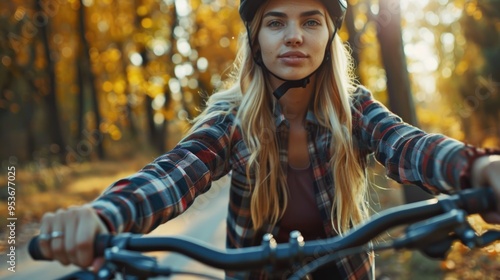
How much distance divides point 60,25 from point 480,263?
60.6ft

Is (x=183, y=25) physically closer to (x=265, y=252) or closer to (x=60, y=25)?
(x=60, y=25)

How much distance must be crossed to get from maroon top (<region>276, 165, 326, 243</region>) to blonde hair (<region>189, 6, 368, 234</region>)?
0.04m

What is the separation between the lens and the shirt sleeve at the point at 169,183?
1870mm

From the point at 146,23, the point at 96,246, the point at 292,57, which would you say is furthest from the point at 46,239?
the point at 146,23

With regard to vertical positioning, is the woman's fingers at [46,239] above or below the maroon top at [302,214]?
above

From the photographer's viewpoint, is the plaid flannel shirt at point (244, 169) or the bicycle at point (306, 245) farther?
the plaid flannel shirt at point (244, 169)

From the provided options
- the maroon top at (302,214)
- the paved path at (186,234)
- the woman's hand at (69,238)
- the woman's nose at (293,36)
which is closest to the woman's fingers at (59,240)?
the woman's hand at (69,238)

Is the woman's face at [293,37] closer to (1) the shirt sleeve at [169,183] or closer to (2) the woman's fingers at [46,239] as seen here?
(1) the shirt sleeve at [169,183]

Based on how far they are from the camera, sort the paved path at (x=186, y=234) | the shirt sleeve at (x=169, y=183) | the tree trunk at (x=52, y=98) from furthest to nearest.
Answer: the tree trunk at (x=52, y=98), the paved path at (x=186, y=234), the shirt sleeve at (x=169, y=183)

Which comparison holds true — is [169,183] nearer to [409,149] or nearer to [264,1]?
[409,149]

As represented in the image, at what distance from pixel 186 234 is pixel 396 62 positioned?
444 cm

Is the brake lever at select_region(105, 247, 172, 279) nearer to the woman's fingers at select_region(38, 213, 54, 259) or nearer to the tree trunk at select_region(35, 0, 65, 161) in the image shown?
the woman's fingers at select_region(38, 213, 54, 259)

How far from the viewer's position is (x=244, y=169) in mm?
2803

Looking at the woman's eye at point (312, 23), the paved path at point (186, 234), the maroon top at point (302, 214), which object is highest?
the woman's eye at point (312, 23)
